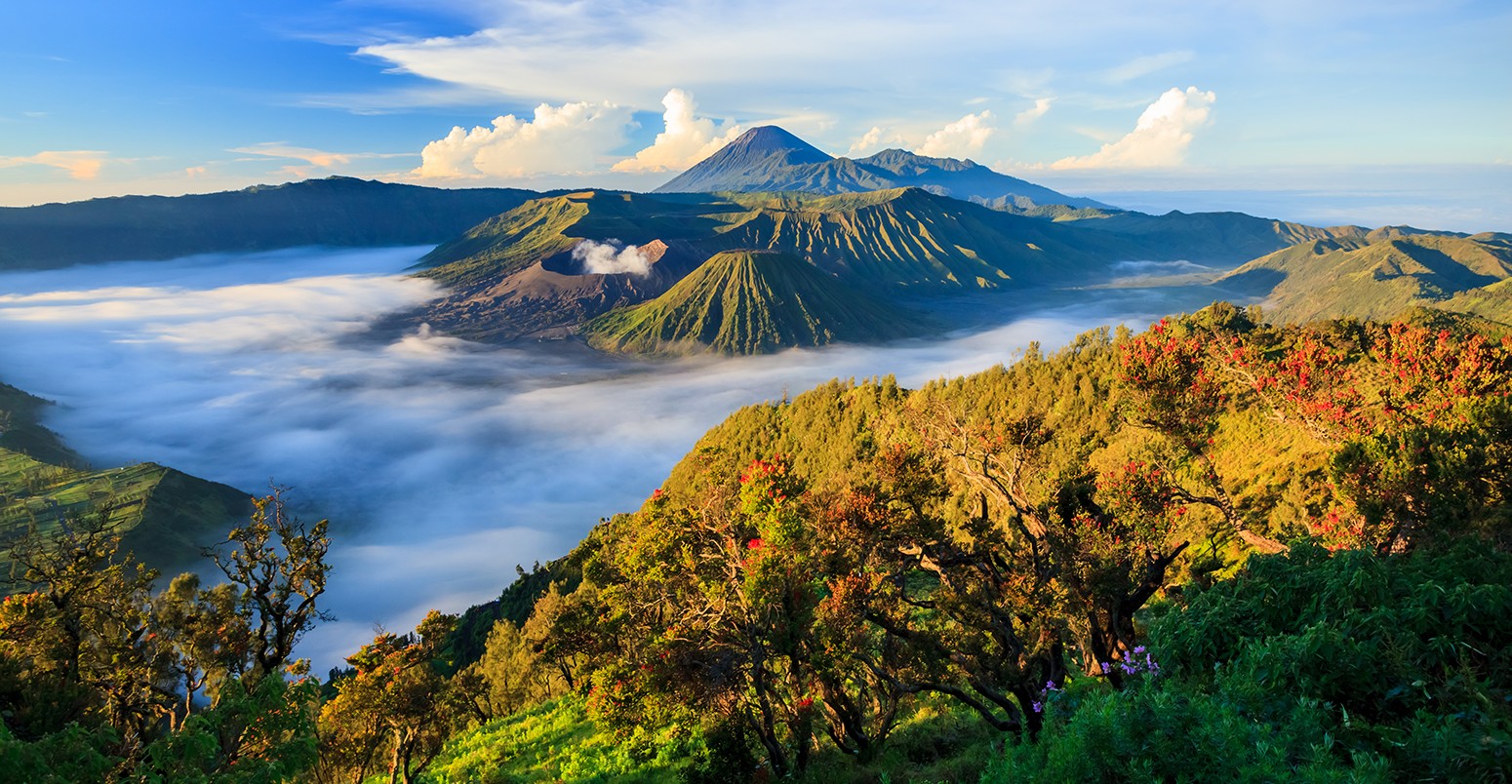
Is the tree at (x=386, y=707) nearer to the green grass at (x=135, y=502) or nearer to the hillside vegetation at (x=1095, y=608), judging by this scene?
the hillside vegetation at (x=1095, y=608)

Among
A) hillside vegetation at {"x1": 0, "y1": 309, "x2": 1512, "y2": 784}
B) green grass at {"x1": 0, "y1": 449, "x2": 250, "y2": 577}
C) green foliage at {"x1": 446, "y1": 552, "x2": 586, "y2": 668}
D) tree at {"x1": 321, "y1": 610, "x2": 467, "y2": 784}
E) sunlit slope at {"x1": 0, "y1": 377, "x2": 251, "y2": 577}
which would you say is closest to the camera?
hillside vegetation at {"x1": 0, "y1": 309, "x2": 1512, "y2": 784}

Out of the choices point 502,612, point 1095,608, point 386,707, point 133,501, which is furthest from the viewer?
point 133,501

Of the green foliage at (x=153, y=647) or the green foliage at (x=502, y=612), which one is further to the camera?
the green foliage at (x=502, y=612)

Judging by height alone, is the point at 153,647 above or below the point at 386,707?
above

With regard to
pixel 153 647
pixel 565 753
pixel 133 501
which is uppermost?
pixel 153 647

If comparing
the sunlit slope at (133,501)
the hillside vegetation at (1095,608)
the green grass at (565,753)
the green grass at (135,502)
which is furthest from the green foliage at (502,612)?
the sunlit slope at (133,501)

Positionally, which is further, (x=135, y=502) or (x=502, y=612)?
(x=135, y=502)

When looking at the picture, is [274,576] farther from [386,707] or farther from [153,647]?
[386,707]

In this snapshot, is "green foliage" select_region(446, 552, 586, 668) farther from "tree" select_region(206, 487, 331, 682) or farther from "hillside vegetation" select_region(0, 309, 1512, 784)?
"hillside vegetation" select_region(0, 309, 1512, 784)

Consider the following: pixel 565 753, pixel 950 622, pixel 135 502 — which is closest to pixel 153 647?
pixel 565 753

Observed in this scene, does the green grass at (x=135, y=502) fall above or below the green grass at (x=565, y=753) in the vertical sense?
below

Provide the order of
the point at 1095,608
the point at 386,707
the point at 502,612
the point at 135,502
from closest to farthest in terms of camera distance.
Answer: the point at 1095,608
the point at 386,707
the point at 502,612
the point at 135,502

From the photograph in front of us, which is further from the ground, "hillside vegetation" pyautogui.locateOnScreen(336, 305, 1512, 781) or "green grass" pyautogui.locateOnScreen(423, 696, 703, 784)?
"hillside vegetation" pyautogui.locateOnScreen(336, 305, 1512, 781)

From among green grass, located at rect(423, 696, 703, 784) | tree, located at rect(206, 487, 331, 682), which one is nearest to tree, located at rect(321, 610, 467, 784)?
tree, located at rect(206, 487, 331, 682)
